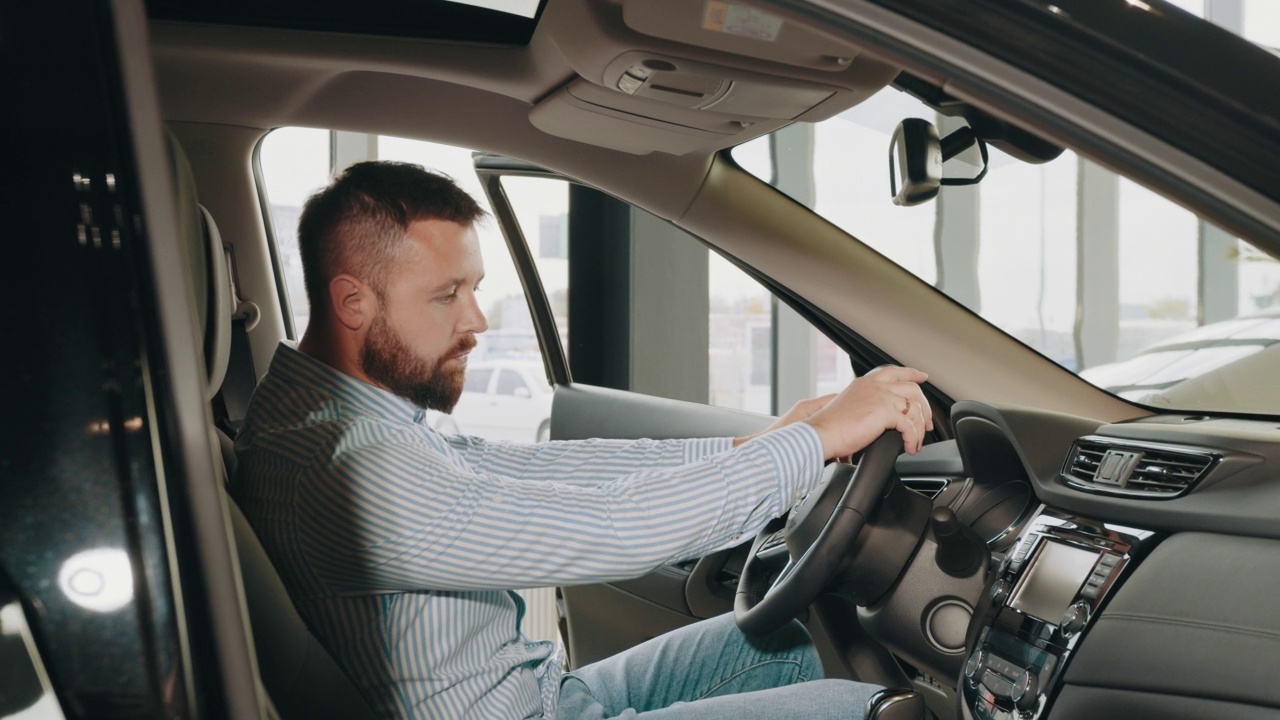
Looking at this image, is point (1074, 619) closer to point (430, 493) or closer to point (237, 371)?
point (430, 493)

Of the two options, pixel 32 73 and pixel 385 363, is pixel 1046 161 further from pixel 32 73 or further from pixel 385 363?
pixel 32 73

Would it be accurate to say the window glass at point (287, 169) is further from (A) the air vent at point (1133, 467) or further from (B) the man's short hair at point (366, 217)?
(A) the air vent at point (1133, 467)

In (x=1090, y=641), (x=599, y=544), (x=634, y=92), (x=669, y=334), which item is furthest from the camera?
(x=669, y=334)

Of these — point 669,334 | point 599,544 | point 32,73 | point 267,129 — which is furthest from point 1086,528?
point 669,334

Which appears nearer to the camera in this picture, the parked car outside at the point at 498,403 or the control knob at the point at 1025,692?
the control knob at the point at 1025,692

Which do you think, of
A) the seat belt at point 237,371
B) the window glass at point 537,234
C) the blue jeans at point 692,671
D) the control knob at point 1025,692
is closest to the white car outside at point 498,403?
the window glass at point 537,234

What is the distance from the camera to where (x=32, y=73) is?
61cm

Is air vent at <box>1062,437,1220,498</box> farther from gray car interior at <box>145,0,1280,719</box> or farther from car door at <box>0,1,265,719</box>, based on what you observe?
car door at <box>0,1,265,719</box>

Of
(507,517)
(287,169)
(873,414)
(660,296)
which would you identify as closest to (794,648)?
(873,414)

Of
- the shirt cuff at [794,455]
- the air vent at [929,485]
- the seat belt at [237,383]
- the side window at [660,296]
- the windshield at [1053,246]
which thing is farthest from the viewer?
the windshield at [1053,246]

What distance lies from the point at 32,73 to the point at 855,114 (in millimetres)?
1577

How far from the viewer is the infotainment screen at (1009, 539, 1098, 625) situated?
4.39 ft

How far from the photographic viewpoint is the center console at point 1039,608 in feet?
4.26

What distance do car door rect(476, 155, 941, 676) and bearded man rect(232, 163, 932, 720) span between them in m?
0.60
